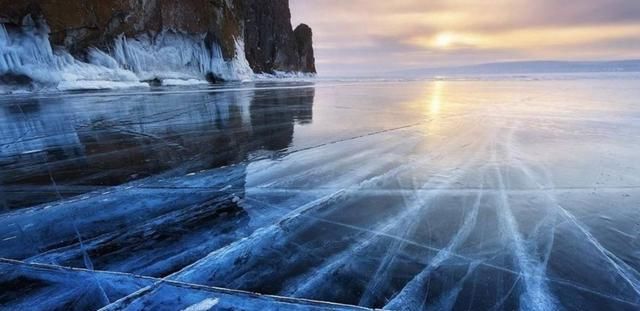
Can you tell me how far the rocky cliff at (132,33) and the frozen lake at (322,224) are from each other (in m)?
20.3

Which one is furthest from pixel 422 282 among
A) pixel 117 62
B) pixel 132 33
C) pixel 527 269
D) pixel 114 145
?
pixel 132 33

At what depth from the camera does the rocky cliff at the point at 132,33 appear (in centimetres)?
2011

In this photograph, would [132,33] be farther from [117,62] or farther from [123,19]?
[117,62]

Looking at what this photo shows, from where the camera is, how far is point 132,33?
27.6 m

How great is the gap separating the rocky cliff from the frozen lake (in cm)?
2028

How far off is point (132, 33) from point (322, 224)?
102 feet

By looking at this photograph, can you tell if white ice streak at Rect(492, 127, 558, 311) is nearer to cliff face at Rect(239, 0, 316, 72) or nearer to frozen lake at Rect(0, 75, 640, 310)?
frozen lake at Rect(0, 75, 640, 310)

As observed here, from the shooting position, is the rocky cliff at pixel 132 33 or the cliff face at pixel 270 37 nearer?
the rocky cliff at pixel 132 33

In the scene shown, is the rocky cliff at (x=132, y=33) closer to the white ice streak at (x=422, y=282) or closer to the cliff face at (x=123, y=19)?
the cliff face at (x=123, y=19)

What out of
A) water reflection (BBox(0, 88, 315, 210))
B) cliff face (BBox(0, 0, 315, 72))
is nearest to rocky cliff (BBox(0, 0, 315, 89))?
cliff face (BBox(0, 0, 315, 72))

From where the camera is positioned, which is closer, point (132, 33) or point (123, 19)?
point (123, 19)

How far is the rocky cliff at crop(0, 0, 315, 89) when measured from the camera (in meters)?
20.1

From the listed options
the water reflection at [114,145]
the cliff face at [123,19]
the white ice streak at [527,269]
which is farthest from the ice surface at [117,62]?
the white ice streak at [527,269]

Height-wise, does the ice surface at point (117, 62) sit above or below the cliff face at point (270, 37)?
below
